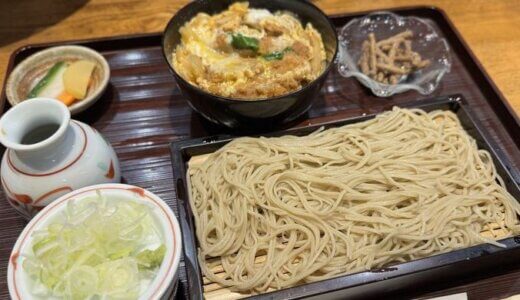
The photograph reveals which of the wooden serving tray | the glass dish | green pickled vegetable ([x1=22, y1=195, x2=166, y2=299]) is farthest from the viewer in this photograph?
the glass dish

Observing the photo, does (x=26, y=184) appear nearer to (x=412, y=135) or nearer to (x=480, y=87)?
(x=412, y=135)

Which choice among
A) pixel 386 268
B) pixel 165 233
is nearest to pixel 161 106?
pixel 165 233

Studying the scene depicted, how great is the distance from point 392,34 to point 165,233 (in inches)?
65.7

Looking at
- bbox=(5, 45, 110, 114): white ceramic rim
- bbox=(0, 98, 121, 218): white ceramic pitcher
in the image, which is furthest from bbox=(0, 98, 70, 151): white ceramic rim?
bbox=(5, 45, 110, 114): white ceramic rim

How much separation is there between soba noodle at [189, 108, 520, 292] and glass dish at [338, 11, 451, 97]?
295mm

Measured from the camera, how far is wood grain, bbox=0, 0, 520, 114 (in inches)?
90.7

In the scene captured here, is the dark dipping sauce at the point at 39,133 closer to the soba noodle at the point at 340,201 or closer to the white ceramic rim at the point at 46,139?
the white ceramic rim at the point at 46,139

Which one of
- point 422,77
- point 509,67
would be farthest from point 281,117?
point 509,67

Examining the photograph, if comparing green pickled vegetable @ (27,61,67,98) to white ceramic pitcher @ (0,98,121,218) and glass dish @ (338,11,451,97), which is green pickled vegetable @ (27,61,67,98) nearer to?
white ceramic pitcher @ (0,98,121,218)

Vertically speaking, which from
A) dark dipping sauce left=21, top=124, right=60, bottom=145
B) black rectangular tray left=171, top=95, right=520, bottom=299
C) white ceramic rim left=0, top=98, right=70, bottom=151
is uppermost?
white ceramic rim left=0, top=98, right=70, bottom=151

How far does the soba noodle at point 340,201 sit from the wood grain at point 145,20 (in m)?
0.78

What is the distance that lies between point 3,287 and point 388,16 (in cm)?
213

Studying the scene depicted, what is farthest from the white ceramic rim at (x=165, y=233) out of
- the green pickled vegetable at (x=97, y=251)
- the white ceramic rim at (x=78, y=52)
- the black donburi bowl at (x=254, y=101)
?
the white ceramic rim at (x=78, y=52)

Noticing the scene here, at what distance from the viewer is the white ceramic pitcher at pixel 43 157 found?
139 cm
